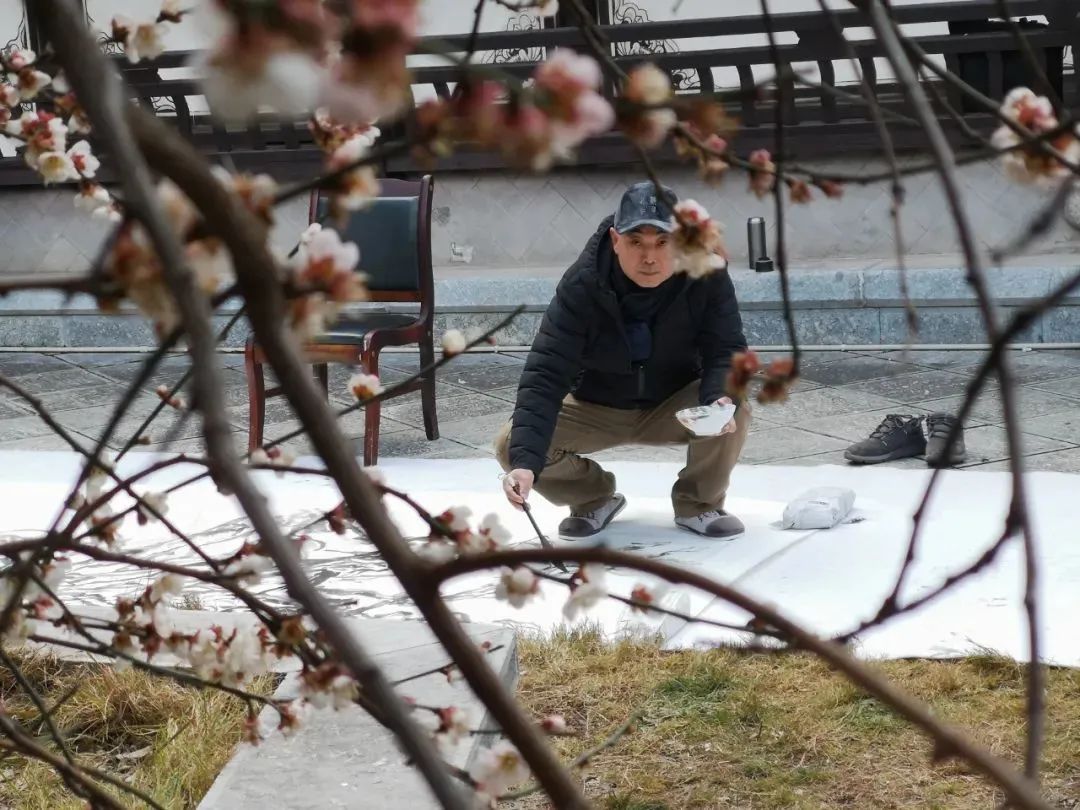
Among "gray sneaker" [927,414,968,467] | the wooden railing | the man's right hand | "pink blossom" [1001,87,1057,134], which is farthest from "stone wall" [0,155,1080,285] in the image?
"pink blossom" [1001,87,1057,134]

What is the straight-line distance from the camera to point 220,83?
0.41 meters

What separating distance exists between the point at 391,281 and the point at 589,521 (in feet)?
4.95

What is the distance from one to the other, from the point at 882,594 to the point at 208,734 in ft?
4.95

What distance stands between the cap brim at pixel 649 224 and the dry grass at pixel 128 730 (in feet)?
4.79

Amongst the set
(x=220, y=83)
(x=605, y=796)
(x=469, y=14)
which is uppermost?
(x=469, y=14)

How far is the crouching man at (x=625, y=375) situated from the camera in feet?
11.8

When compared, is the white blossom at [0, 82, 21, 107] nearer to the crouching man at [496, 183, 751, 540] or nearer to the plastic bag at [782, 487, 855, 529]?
the crouching man at [496, 183, 751, 540]

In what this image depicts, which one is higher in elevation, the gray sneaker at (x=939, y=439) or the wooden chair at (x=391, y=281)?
the wooden chair at (x=391, y=281)

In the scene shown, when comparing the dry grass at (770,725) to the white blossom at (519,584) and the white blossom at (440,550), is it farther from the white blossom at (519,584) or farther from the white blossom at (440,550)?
the white blossom at (519,584)

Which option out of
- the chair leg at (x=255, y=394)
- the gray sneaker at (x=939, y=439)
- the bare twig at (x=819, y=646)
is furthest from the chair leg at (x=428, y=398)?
the bare twig at (x=819, y=646)

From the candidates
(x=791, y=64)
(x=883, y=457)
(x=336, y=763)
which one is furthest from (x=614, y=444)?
(x=791, y=64)

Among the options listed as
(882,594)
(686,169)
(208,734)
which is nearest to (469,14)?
(686,169)

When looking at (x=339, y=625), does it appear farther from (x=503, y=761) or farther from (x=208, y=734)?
(x=208, y=734)

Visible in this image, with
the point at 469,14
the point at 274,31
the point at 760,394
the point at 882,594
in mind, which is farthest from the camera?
the point at 469,14
